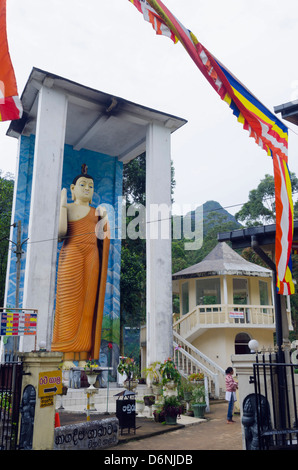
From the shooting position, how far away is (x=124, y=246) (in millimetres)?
24984

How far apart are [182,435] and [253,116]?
751 cm

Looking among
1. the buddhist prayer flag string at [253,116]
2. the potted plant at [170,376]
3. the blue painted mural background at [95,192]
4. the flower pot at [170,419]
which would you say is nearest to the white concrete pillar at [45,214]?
the blue painted mural background at [95,192]

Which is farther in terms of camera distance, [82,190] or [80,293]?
[82,190]

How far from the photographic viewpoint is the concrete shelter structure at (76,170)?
13.8 meters

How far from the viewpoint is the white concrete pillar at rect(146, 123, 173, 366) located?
51.1 ft

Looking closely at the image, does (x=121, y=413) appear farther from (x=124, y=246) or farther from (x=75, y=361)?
(x=124, y=246)

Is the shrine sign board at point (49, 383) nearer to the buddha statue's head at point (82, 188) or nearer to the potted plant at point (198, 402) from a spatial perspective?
the potted plant at point (198, 402)

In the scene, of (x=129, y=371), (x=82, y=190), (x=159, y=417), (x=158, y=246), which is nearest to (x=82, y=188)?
(x=82, y=190)

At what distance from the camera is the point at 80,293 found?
647 inches

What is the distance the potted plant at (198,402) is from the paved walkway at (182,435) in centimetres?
30

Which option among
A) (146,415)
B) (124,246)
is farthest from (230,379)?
(124,246)

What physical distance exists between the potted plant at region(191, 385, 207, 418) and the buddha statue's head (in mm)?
8481

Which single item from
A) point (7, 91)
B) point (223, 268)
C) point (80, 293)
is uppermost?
point (223, 268)

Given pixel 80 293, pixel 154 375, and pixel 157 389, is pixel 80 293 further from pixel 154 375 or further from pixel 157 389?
pixel 157 389
